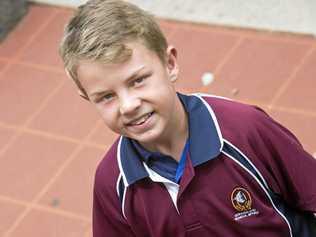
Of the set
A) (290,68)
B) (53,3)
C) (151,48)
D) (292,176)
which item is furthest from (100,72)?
(53,3)

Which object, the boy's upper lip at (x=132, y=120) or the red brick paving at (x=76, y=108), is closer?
the boy's upper lip at (x=132, y=120)

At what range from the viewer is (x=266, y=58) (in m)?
3.69

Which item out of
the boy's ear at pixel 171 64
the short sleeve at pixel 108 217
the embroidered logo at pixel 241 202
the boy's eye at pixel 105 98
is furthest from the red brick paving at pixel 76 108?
the boy's eye at pixel 105 98

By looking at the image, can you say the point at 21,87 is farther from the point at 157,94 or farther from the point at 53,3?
the point at 157,94

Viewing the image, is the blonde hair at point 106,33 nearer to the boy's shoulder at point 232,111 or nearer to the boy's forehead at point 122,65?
the boy's forehead at point 122,65

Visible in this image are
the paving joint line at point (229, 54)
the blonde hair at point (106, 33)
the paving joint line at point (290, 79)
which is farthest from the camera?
the paving joint line at point (229, 54)

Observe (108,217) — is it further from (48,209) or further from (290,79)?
(290,79)

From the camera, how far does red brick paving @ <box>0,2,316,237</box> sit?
11.0 feet

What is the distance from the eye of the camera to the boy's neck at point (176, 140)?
1.88 meters

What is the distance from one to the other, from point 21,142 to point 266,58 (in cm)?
126

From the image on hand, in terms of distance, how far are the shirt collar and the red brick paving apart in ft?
4.50

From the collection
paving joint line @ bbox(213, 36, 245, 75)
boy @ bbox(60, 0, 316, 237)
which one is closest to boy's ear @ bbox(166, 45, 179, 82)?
boy @ bbox(60, 0, 316, 237)

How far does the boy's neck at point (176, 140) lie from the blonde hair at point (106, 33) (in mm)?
175

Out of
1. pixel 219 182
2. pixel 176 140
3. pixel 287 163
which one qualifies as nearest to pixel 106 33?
pixel 176 140
